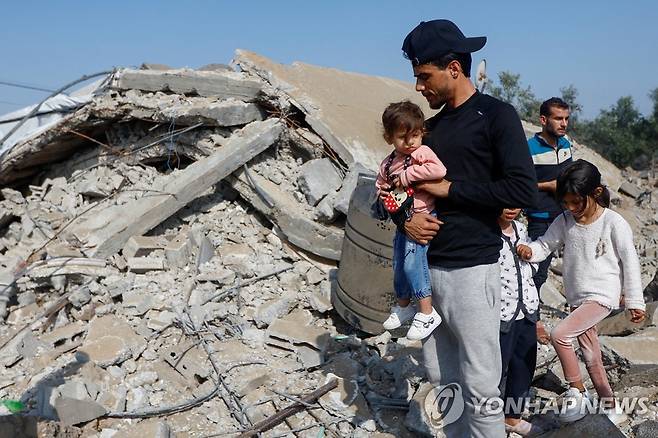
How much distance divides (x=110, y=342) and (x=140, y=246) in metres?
1.15

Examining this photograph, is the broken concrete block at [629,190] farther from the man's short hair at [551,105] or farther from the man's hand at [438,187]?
the man's hand at [438,187]

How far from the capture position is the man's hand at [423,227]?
242 centimetres

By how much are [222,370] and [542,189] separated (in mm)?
2620

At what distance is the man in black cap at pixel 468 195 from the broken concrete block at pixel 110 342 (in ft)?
9.47

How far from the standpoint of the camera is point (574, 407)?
3211 millimetres

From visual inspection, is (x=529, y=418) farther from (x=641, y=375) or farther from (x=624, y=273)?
(x=624, y=273)

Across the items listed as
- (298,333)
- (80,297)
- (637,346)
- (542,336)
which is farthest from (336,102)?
(637,346)

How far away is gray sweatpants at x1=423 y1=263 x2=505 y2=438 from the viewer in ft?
7.79

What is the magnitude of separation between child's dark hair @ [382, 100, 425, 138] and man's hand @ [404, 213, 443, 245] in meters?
0.37

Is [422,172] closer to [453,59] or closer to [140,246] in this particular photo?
[453,59]

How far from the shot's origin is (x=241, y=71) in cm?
651

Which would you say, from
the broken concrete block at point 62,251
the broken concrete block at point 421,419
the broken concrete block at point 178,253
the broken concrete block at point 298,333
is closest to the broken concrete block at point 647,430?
the broken concrete block at point 421,419

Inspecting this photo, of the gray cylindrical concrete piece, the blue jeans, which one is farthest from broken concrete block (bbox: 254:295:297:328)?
the blue jeans

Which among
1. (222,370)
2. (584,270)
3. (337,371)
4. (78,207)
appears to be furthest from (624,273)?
(78,207)
